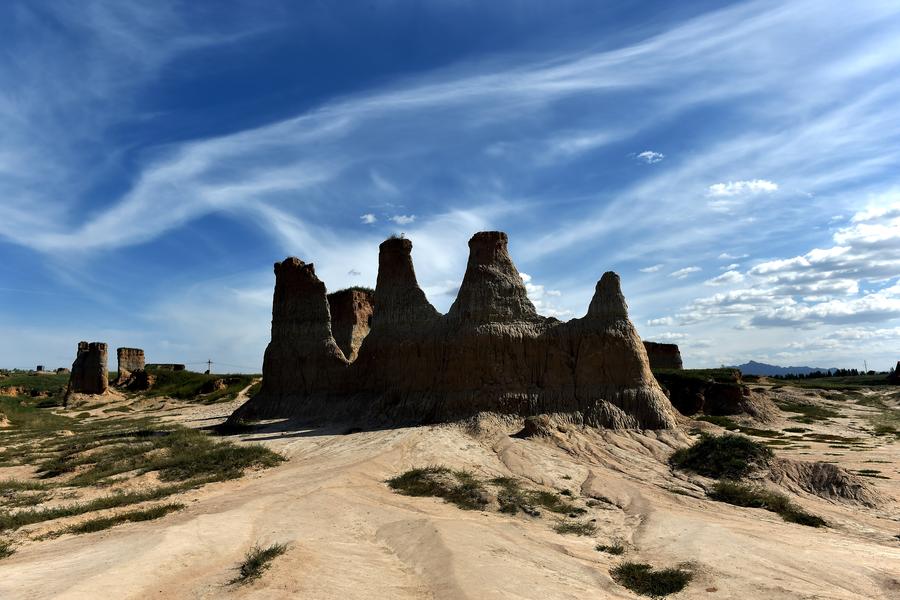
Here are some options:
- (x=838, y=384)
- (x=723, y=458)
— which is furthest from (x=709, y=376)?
(x=838, y=384)

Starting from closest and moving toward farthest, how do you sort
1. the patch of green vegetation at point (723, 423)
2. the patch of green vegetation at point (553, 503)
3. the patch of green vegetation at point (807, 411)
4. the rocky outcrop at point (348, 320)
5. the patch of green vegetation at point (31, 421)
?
1. the patch of green vegetation at point (553, 503)
2. the patch of green vegetation at point (723, 423)
3. the patch of green vegetation at point (31, 421)
4. the patch of green vegetation at point (807, 411)
5. the rocky outcrop at point (348, 320)

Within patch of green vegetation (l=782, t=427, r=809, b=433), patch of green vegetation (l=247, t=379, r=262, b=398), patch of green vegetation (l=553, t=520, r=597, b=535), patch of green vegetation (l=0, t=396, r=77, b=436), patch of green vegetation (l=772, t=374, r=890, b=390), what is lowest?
patch of green vegetation (l=553, t=520, r=597, b=535)

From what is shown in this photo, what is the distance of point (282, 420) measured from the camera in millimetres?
24688

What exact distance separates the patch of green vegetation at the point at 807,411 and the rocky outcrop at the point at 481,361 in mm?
16208

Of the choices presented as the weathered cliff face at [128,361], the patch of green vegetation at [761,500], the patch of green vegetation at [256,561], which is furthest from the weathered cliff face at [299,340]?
the weathered cliff face at [128,361]

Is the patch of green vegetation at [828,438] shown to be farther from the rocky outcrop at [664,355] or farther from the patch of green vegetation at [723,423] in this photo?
the rocky outcrop at [664,355]

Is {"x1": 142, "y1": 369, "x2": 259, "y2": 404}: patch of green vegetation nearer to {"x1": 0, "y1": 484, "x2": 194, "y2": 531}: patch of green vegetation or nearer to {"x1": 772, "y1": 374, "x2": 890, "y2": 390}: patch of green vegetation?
{"x1": 0, "y1": 484, "x2": 194, "y2": 531}: patch of green vegetation

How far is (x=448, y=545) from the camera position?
8.15 metres

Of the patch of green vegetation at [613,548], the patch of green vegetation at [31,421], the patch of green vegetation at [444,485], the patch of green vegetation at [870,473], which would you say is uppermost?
the patch of green vegetation at [31,421]

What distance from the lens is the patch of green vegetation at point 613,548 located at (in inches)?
348

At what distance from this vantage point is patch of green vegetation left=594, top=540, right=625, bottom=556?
29.0 ft

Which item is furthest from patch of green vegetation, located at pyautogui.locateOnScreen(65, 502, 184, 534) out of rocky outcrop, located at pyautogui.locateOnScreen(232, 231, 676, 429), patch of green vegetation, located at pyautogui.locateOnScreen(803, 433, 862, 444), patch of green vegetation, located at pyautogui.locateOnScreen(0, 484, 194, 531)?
patch of green vegetation, located at pyautogui.locateOnScreen(803, 433, 862, 444)

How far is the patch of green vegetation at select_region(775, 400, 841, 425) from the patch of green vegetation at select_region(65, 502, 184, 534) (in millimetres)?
31469

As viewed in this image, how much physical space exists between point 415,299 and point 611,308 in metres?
8.05
